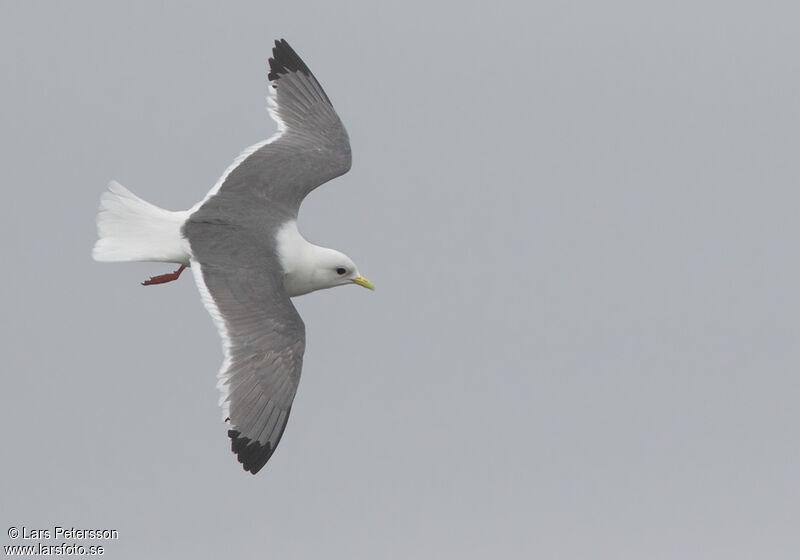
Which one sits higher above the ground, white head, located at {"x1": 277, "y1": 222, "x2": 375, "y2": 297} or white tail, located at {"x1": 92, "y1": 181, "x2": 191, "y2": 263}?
white head, located at {"x1": 277, "y1": 222, "x2": 375, "y2": 297}

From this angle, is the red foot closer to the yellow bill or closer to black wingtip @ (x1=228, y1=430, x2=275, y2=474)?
the yellow bill

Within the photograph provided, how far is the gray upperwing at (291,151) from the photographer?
1378cm

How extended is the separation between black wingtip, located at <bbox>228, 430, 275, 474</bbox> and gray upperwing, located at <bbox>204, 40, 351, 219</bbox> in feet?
8.28

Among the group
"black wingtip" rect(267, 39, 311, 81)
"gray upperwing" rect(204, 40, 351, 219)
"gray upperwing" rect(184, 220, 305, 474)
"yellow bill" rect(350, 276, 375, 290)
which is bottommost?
"gray upperwing" rect(184, 220, 305, 474)

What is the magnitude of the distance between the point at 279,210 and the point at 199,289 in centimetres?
147

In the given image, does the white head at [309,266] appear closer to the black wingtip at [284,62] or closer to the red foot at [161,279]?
the red foot at [161,279]

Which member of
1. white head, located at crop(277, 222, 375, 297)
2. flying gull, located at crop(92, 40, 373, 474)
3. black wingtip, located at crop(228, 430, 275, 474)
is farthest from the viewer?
white head, located at crop(277, 222, 375, 297)

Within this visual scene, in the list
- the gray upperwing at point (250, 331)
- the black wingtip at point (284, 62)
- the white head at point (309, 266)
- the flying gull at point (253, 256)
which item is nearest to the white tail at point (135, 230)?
the flying gull at point (253, 256)

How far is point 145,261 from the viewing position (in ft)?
42.7

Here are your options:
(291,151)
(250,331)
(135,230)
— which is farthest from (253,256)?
(291,151)

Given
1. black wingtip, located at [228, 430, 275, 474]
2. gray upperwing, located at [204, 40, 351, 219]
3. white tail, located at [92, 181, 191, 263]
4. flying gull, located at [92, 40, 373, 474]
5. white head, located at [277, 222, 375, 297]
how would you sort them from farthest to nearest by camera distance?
gray upperwing, located at [204, 40, 351, 219]
white head, located at [277, 222, 375, 297]
white tail, located at [92, 181, 191, 263]
flying gull, located at [92, 40, 373, 474]
black wingtip, located at [228, 430, 275, 474]

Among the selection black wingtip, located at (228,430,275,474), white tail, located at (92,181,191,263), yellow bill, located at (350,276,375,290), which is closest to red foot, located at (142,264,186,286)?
white tail, located at (92,181,191,263)

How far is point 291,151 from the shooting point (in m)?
14.6

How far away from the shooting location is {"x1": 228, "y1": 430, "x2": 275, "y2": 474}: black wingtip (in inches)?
465
